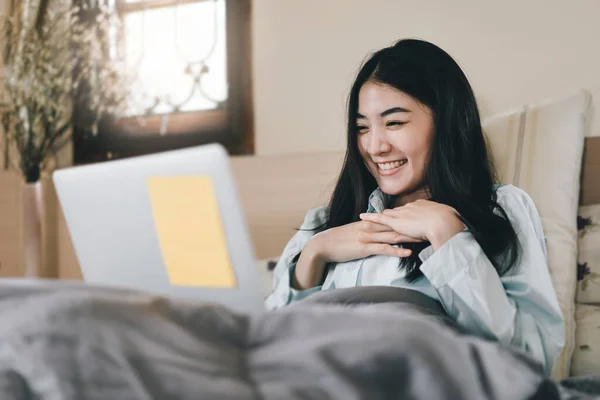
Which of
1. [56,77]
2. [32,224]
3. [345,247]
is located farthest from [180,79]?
[345,247]

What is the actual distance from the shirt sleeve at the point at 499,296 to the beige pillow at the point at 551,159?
330 mm

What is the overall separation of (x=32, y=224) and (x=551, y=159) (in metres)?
1.70

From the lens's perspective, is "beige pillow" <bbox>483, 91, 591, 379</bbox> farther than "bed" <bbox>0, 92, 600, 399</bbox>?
Yes

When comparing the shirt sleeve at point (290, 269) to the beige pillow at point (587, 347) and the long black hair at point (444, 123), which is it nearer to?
the long black hair at point (444, 123)

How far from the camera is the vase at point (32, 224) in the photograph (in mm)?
2252

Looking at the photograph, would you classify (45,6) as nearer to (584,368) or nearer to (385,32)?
(385,32)

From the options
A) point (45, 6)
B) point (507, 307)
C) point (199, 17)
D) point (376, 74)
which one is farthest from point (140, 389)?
point (45, 6)

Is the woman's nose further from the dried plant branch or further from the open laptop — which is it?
the dried plant branch

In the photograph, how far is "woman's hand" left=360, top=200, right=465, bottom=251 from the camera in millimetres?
1084

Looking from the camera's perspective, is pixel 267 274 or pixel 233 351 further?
pixel 267 274

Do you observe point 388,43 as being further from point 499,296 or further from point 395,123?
point 499,296

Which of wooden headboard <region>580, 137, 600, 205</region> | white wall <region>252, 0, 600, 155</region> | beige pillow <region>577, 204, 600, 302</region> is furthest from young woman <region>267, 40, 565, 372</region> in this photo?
white wall <region>252, 0, 600, 155</region>

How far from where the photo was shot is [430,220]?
43.2 inches

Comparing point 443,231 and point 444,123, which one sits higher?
point 444,123
